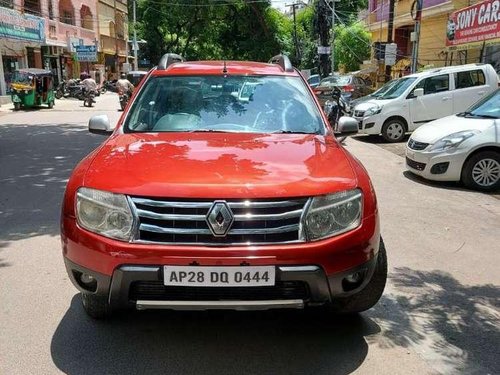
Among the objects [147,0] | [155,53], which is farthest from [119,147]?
[155,53]

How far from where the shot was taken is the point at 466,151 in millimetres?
7961

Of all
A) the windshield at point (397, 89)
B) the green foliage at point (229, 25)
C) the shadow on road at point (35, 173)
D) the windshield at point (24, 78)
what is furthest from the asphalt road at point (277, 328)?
the green foliage at point (229, 25)

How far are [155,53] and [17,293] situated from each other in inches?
2060

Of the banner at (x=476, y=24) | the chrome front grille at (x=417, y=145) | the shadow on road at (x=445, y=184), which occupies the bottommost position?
the shadow on road at (x=445, y=184)

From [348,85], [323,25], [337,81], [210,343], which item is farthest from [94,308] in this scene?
[323,25]

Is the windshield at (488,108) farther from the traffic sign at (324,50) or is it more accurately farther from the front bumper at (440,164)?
the traffic sign at (324,50)

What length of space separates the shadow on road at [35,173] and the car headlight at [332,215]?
11.5 ft

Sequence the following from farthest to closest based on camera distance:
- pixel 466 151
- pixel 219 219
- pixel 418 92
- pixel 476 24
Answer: pixel 476 24 < pixel 418 92 < pixel 466 151 < pixel 219 219

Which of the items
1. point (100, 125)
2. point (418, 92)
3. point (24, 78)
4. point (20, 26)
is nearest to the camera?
point (100, 125)

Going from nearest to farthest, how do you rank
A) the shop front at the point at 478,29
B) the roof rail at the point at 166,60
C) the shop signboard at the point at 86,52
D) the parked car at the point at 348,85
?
the roof rail at the point at 166,60
the shop front at the point at 478,29
the parked car at the point at 348,85
the shop signboard at the point at 86,52

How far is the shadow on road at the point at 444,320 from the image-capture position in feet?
10.8

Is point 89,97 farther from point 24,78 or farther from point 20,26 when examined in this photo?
point 20,26

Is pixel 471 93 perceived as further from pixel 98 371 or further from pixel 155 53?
pixel 155 53

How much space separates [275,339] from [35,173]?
6453 millimetres
